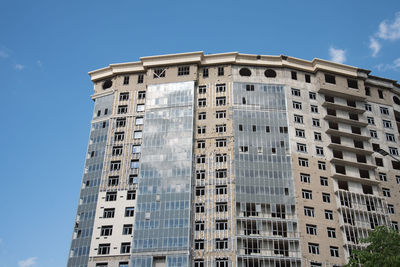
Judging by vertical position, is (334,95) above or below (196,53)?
below

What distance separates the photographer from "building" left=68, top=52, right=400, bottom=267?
5922 cm

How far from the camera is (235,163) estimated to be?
2507 inches

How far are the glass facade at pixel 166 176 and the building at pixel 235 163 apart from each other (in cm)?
14

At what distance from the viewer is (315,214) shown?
61312 mm

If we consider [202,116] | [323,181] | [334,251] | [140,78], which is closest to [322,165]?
[323,181]

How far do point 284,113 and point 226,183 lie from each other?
13974 mm

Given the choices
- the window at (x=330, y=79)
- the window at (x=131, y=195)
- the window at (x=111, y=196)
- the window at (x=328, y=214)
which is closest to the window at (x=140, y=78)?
the window at (x=131, y=195)

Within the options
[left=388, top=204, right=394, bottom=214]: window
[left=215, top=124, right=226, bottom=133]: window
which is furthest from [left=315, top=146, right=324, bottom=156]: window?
[left=215, top=124, right=226, bottom=133]: window

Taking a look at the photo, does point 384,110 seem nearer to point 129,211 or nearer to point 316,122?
point 316,122

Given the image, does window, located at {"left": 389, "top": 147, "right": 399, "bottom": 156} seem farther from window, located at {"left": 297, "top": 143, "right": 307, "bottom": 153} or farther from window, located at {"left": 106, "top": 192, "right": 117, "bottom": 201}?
window, located at {"left": 106, "top": 192, "right": 117, "bottom": 201}

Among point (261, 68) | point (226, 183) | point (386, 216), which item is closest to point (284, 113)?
point (261, 68)

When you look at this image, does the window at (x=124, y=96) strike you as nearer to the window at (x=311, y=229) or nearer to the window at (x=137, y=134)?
the window at (x=137, y=134)

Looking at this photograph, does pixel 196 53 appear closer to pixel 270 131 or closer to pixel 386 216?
pixel 270 131

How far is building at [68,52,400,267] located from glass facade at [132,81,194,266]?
140 mm
